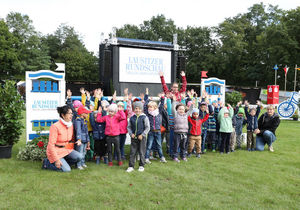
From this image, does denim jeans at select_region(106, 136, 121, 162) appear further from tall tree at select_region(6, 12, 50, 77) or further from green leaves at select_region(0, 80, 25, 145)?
tall tree at select_region(6, 12, 50, 77)

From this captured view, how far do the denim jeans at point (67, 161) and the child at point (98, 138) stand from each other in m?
0.59

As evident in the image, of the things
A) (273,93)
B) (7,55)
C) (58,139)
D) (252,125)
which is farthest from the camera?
(7,55)

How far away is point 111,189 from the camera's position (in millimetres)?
4172

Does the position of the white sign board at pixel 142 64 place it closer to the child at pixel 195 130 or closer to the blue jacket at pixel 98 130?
the child at pixel 195 130

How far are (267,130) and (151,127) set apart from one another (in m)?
3.79

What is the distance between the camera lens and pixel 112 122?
5555 millimetres

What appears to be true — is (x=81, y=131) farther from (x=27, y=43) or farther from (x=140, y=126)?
(x=27, y=43)

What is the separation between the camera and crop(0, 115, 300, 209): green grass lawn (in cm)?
366

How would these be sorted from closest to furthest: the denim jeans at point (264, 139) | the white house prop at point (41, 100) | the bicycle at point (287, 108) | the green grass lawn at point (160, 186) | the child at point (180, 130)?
the green grass lawn at point (160, 186), the child at point (180, 130), the white house prop at point (41, 100), the denim jeans at point (264, 139), the bicycle at point (287, 108)

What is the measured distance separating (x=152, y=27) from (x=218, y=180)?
42.5 metres

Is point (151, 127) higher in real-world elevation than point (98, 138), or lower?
higher

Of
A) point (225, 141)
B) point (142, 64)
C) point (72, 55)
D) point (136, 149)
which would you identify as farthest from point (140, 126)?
point (72, 55)

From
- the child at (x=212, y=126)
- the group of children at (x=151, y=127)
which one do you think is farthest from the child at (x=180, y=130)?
the child at (x=212, y=126)

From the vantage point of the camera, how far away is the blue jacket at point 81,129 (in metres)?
5.30
